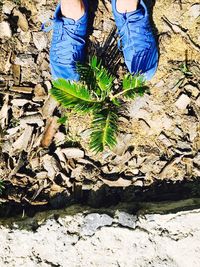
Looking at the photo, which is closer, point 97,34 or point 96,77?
point 96,77

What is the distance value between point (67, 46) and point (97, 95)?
0.51m

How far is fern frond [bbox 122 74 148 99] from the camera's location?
3287 mm

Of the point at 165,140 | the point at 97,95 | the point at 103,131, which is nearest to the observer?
the point at 103,131

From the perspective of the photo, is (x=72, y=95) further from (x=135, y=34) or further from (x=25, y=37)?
(x=25, y=37)

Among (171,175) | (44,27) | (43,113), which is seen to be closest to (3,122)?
(43,113)

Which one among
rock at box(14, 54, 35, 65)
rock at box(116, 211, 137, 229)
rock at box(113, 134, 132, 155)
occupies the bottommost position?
rock at box(116, 211, 137, 229)

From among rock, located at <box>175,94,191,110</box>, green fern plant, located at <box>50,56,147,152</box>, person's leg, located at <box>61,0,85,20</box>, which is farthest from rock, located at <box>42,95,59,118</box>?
rock, located at <box>175,94,191,110</box>

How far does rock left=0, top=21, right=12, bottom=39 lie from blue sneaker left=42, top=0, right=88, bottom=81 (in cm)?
44

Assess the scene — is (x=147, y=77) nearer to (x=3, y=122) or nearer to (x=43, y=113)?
(x=43, y=113)

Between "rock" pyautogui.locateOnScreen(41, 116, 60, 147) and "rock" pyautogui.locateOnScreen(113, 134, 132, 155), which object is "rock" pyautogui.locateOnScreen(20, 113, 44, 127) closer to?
"rock" pyautogui.locateOnScreen(41, 116, 60, 147)

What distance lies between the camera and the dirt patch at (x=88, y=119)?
3.48m

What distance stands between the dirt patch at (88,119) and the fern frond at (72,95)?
1.13 ft

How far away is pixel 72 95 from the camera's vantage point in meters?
3.22

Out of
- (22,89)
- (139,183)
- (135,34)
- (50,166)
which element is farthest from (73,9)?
(139,183)
